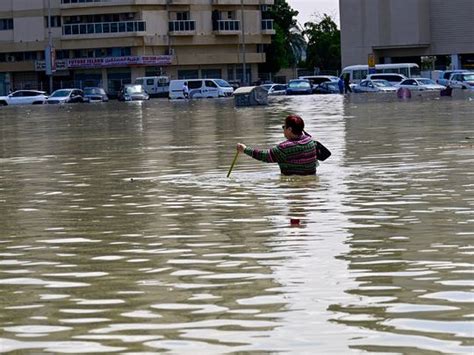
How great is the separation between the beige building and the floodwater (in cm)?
9842

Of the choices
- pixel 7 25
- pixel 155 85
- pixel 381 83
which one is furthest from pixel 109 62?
pixel 381 83

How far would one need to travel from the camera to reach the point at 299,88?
9706cm

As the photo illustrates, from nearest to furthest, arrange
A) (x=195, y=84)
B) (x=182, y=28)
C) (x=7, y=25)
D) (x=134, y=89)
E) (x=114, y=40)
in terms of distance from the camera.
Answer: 1. (x=195, y=84)
2. (x=134, y=89)
3. (x=114, y=40)
4. (x=182, y=28)
5. (x=7, y=25)

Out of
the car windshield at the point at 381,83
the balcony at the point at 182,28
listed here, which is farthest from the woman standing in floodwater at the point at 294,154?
the balcony at the point at 182,28

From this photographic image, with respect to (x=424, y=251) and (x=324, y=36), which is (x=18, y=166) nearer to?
(x=424, y=251)

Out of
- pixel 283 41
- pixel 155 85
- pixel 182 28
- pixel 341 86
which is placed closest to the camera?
pixel 341 86

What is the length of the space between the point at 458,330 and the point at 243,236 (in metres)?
4.91

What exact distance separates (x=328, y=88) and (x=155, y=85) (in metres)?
18.6

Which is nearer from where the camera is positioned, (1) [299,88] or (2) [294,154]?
(2) [294,154]

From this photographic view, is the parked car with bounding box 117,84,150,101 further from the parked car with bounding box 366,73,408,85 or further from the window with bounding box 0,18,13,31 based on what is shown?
the window with bounding box 0,18,13,31

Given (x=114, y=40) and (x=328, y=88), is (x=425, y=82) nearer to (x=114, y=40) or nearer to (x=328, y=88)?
(x=328, y=88)

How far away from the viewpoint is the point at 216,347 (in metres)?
7.21

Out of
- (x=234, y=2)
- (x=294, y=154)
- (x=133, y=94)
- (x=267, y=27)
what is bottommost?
(x=133, y=94)

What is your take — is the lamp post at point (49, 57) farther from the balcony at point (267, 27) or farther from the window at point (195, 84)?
the balcony at point (267, 27)
